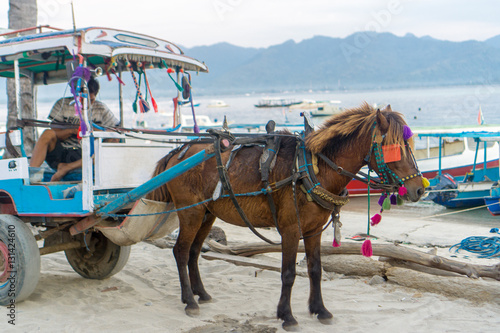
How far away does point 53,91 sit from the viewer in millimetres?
6961

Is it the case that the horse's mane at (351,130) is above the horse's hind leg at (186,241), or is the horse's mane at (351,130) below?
above

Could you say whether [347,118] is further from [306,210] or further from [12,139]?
[12,139]

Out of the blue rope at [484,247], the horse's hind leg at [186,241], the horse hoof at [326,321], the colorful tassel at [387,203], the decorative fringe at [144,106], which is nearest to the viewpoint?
the colorful tassel at [387,203]

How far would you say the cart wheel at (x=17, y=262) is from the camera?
4914 millimetres

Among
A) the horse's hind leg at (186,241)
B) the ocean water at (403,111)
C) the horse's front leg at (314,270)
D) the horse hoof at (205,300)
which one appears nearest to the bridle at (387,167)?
the ocean water at (403,111)

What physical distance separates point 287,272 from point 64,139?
3212 mm

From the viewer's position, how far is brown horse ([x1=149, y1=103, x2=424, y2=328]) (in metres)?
4.21

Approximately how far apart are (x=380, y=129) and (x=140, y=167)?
8.82 ft

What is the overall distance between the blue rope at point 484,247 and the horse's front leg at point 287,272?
161 inches

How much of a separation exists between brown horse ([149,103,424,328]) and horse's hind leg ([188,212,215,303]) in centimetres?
28

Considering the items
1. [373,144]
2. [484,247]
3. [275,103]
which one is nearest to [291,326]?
[373,144]

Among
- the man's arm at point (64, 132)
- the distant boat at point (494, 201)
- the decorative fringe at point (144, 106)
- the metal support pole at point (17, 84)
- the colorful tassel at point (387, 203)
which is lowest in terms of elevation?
the distant boat at point (494, 201)

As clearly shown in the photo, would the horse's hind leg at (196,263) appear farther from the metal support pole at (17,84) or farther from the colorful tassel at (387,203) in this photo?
the metal support pole at (17,84)

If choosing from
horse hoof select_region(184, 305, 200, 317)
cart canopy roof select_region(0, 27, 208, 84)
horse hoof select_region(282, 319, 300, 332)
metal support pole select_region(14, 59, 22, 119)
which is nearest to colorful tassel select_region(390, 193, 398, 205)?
horse hoof select_region(282, 319, 300, 332)
